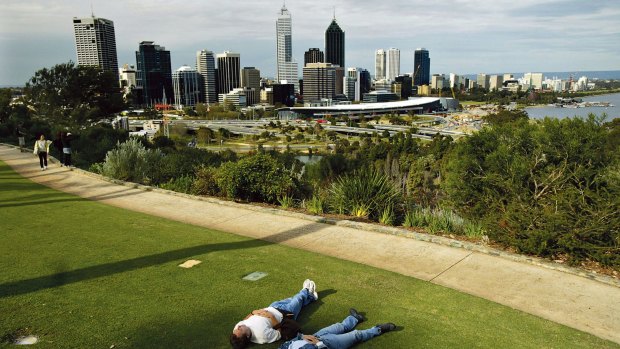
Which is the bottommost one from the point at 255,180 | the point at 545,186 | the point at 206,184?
the point at 206,184

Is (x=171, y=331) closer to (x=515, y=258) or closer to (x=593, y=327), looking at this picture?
(x=593, y=327)

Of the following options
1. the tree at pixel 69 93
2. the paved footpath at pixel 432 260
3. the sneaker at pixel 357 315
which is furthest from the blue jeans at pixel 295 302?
the tree at pixel 69 93

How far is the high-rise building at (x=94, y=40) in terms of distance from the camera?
108m

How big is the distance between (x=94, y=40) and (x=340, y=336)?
12532 cm

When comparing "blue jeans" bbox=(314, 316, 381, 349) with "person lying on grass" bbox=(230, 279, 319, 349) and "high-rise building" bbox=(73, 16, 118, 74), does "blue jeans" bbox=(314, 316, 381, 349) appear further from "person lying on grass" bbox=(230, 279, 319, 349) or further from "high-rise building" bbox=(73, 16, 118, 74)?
"high-rise building" bbox=(73, 16, 118, 74)

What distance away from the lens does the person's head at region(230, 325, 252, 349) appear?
3805 millimetres

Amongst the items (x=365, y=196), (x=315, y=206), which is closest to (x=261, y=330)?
(x=315, y=206)

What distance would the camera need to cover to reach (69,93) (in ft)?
96.9

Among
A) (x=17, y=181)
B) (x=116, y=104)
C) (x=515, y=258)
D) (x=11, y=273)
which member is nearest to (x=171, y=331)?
(x=11, y=273)

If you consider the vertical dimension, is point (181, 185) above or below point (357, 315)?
below

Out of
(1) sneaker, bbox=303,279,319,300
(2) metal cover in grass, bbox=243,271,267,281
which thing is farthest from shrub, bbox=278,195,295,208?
(1) sneaker, bbox=303,279,319,300

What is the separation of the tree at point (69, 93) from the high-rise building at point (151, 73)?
15795 cm

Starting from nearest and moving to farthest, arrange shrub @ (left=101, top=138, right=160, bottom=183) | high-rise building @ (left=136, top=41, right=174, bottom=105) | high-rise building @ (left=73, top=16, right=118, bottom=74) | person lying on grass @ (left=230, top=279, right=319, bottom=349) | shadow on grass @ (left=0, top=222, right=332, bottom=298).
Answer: person lying on grass @ (left=230, top=279, right=319, bottom=349) < shadow on grass @ (left=0, top=222, right=332, bottom=298) < shrub @ (left=101, top=138, right=160, bottom=183) < high-rise building @ (left=73, top=16, right=118, bottom=74) < high-rise building @ (left=136, top=41, right=174, bottom=105)

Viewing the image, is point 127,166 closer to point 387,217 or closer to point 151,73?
point 387,217
